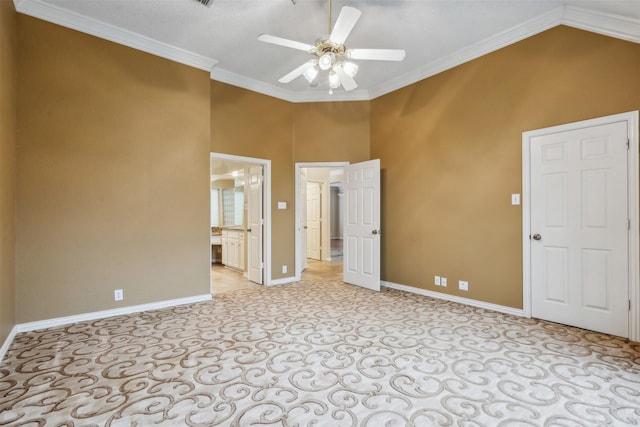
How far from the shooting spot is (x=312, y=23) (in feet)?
11.5

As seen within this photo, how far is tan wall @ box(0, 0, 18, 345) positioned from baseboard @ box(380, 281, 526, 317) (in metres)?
4.71

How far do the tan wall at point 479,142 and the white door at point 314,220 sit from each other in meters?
3.55

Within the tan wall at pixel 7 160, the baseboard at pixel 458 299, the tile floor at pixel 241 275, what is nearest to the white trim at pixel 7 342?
the tan wall at pixel 7 160

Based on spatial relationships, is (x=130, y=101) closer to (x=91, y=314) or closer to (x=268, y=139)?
(x=268, y=139)

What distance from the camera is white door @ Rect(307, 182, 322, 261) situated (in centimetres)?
877

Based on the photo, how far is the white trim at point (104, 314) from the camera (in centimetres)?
321

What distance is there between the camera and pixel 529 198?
→ 11.9 ft

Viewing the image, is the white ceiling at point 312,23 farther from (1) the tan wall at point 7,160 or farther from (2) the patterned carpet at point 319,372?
(2) the patterned carpet at point 319,372

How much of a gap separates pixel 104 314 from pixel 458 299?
453 cm

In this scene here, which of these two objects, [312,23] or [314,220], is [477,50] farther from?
[314,220]

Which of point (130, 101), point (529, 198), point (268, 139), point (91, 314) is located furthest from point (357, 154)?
point (91, 314)

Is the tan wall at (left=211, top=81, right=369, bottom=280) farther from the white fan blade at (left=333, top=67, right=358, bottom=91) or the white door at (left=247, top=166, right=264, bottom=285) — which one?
the white fan blade at (left=333, top=67, right=358, bottom=91)

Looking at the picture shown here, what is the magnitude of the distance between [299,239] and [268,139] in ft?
6.19

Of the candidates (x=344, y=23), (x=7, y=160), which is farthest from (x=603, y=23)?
(x=7, y=160)
